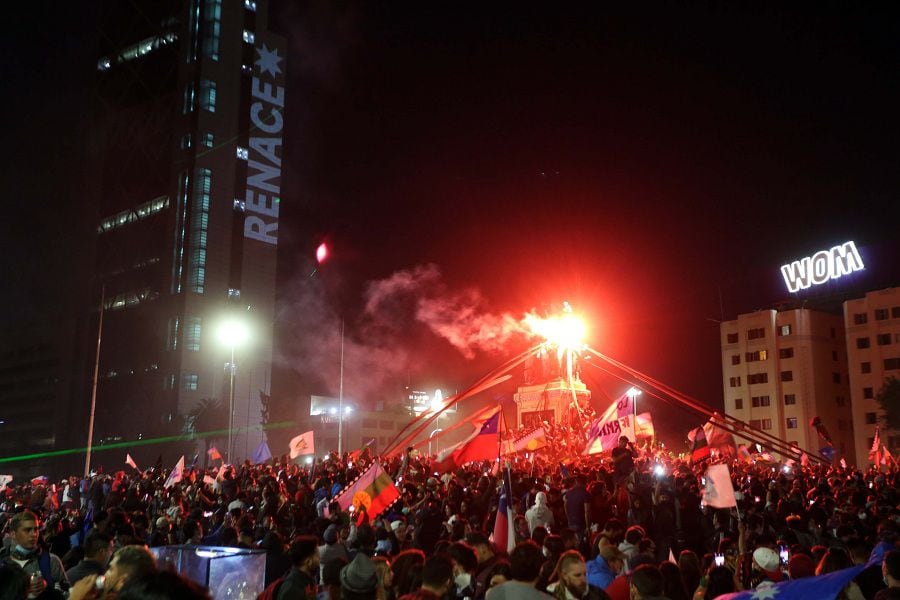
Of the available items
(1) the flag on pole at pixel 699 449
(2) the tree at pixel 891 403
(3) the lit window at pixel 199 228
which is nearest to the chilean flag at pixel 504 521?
(1) the flag on pole at pixel 699 449

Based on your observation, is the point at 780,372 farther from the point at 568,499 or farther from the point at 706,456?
the point at 568,499

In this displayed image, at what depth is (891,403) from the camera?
60.1 meters

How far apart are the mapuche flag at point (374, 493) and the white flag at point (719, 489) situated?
207 inches

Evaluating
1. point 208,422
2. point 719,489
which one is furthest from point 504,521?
point 208,422

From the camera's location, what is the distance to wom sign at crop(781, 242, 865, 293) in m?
75.1

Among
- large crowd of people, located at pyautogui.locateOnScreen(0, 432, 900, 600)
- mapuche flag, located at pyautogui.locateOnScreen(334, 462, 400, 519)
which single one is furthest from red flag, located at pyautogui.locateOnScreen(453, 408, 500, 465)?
mapuche flag, located at pyautogui.locateOnScreen(334, 462, 400, 519)

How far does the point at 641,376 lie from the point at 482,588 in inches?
635

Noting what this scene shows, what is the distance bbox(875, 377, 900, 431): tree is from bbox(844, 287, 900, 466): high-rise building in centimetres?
848

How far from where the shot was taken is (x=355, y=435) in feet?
308

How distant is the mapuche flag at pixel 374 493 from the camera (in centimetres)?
1330

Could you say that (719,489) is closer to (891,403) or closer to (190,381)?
(891,403)

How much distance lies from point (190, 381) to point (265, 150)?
26021 millimetres

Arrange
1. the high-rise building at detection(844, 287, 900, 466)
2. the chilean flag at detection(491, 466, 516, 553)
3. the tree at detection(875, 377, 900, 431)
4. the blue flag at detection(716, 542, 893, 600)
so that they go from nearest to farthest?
the blue flag at detection(716, 542, 893, 600) < the chilean flag at detection(491, 466, 516, 553) < the tree at detection(875, 377, 900, 431) < the high-rise building at detection(844, 287, 900, 466)

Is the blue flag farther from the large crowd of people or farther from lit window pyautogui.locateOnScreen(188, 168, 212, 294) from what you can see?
lit window pyautogui.locateOnScreen(188, 168, 212, 294)
